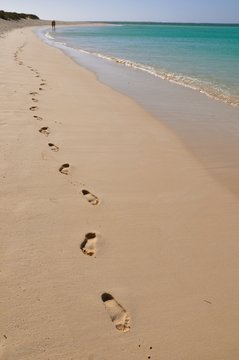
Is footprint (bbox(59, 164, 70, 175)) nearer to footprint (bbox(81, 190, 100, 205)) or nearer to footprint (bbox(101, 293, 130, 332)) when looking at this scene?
footprint (bbox(81, 190, 100, 205))

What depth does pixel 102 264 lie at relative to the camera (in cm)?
265

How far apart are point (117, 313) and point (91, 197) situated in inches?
59.9

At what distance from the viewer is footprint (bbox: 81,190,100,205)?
350 cm

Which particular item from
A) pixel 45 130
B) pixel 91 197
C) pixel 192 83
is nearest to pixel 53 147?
pixel 45 130

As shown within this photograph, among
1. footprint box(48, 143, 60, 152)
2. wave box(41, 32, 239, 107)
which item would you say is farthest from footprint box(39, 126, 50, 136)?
wave box(41, 32, 239, 107)

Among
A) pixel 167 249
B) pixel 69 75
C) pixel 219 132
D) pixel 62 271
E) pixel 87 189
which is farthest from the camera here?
pixel 69 75

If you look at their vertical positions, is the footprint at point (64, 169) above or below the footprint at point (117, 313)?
above

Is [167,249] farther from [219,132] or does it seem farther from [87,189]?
[219,132]

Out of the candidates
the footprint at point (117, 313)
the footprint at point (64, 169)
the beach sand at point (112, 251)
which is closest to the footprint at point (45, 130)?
the beach sand at point (112, 251)

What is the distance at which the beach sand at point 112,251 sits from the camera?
207 centimetres

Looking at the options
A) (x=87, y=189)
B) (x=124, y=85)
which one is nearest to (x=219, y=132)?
(x=87, y=189)

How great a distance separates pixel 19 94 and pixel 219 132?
396 centimetres

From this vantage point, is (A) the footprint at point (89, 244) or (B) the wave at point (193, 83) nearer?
(A) the footprint at point (89, 244)

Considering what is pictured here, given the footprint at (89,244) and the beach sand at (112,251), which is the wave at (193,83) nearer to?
the beach sand at (112,251)
